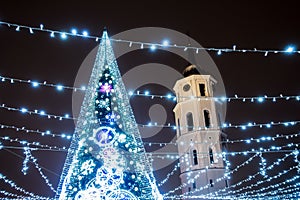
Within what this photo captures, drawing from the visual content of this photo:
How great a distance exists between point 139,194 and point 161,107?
17331mm

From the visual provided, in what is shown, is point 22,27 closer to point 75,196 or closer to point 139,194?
point 75,196

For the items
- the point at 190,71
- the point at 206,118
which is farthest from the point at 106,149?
the point at 190,71

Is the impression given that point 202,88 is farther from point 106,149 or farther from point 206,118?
point 106,149

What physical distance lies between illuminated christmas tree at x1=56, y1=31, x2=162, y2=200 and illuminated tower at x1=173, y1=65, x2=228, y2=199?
1024 centimetres

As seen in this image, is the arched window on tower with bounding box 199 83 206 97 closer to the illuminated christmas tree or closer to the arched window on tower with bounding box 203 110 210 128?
the arched window on tower with bounding box 203 110 210 128

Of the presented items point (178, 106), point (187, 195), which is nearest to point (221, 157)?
point (187, 195)

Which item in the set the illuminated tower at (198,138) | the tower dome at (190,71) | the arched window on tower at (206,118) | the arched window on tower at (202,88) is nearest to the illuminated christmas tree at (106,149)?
the illuminated tower at (198,138)

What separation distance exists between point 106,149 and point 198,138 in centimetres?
1374

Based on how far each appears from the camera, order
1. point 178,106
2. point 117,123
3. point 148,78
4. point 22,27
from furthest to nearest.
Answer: point 178,106 < point 148,78 < point 117,123 < point 22,27

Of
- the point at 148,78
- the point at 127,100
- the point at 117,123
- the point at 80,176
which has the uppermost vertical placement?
the point at 148,78

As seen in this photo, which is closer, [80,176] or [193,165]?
[80,176]

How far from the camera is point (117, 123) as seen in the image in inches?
463

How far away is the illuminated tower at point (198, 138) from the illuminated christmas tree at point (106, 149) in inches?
403

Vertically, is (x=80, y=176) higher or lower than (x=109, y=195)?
higher
